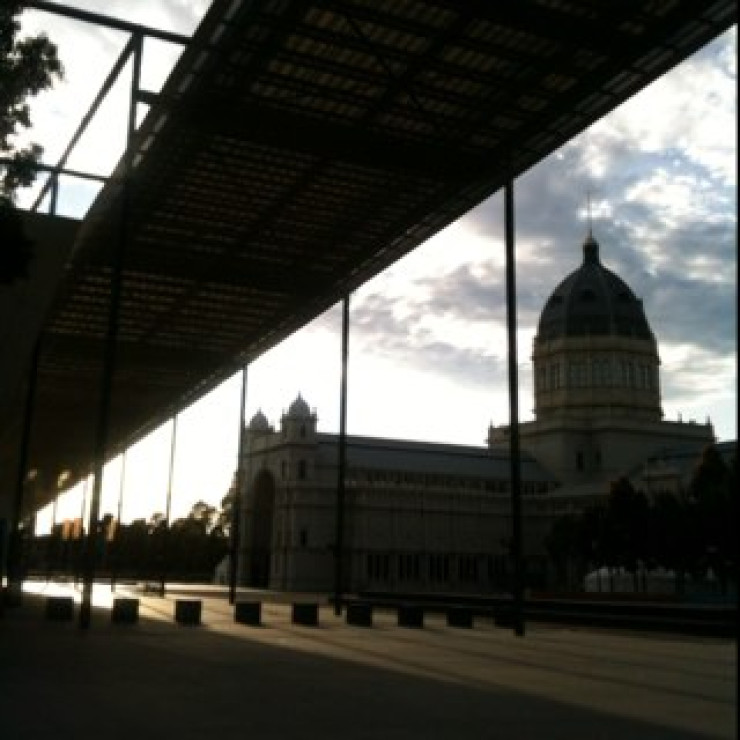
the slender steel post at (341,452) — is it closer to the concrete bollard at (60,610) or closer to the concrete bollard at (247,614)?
the concrete bollard at (247,614)

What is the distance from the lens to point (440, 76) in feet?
77.3

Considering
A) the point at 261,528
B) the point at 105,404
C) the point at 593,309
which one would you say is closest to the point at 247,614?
the point at 105,404

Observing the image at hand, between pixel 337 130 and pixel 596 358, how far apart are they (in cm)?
7955

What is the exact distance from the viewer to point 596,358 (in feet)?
334

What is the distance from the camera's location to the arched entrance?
9600 centimetres

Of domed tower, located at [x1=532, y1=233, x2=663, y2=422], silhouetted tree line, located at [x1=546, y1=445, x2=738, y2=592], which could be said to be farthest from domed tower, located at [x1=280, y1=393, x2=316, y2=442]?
silhouetted tree line, located at [x1=546, y1=445, x2=738, y2=592]

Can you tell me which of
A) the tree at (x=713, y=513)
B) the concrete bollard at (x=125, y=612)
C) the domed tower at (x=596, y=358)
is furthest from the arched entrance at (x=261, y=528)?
the concrete bollard at (x=125, y=612)

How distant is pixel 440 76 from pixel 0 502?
53.2 m

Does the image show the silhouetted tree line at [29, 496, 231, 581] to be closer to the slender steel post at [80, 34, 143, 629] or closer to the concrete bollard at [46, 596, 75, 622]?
the concrete bollard at [46, 596, 75, 622]

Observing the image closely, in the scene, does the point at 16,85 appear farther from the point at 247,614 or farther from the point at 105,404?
the point at 247,614

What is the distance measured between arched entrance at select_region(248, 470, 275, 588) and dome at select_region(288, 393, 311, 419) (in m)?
7.26

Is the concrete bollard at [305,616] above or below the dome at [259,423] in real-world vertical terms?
below

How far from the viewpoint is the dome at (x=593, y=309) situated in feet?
339

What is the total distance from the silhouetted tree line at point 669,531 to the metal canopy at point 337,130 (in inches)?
1027
